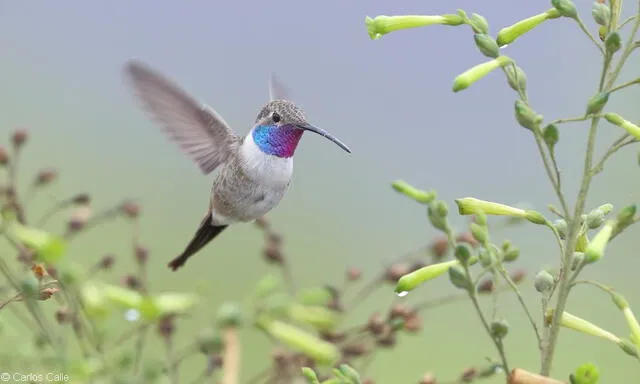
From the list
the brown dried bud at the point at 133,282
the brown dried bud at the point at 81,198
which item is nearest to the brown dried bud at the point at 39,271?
the brown dried bud at the point at 133,282

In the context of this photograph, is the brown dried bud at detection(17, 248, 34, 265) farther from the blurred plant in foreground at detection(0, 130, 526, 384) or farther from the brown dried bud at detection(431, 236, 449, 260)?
the brown dried bud at detection(431, 236, 449, 260)

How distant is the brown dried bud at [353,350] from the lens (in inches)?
92.5

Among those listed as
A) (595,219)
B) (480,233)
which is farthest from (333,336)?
(595,219)

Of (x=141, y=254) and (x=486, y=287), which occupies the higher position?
(x=141, y=254)

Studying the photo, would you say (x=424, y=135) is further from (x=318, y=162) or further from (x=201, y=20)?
(x=201, y=20)

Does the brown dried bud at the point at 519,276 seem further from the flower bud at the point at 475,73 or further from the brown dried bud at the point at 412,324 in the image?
the flower bud at the point at 475,73

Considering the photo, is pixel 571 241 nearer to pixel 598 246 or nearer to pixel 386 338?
pixel 598 246

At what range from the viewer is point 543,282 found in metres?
1.87

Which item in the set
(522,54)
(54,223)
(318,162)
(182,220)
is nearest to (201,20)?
(522,54)

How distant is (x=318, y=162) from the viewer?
846 cm

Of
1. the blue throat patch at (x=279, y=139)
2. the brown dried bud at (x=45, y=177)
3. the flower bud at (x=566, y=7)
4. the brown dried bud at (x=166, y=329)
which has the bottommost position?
the blue throat patch at (x=279, y=139)

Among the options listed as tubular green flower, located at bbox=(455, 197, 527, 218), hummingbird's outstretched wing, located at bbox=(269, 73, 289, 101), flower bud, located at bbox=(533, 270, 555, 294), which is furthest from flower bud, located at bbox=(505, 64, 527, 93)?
hummingbird's outstretched wing, located at bbox=(269, 73, 289, 101)

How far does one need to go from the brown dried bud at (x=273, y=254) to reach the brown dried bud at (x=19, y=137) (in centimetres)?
74

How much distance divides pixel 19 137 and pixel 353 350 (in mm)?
1125
